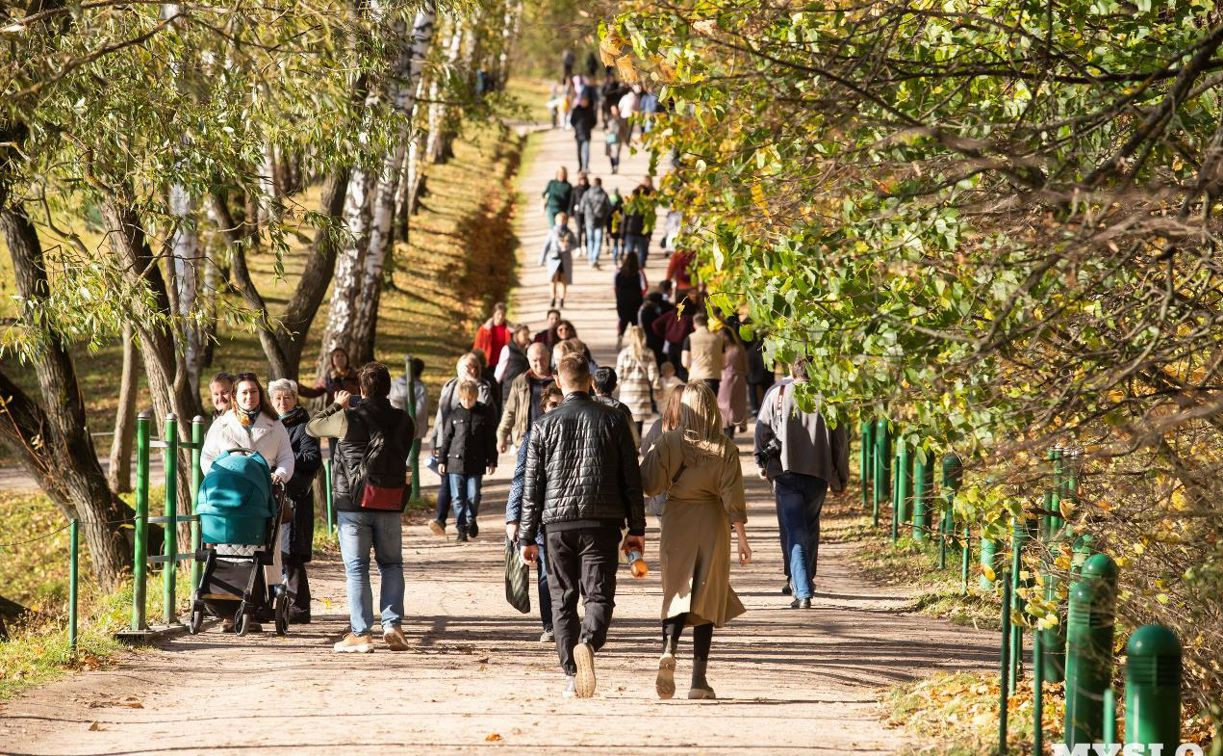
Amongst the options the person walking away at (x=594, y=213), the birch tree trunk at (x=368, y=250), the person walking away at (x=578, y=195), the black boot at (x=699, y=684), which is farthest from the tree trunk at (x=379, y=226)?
the person walking away at (x=594, y=213)

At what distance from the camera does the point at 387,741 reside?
757 cm

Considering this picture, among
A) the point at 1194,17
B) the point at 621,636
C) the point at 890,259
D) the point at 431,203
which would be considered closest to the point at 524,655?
the point at 621,636

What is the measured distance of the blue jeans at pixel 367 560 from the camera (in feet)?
33.7

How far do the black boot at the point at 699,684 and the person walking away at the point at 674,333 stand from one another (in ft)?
41.0

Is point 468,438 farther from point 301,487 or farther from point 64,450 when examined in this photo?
point 64,450

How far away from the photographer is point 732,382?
19.1 metres

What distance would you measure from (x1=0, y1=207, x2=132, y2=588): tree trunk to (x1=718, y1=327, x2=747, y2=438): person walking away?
24.3 ft

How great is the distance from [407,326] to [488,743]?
24.0 metres

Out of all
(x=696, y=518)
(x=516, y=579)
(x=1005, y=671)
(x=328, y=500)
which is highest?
(x=696, y=518)

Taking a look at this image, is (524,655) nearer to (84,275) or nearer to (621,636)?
(621,636)

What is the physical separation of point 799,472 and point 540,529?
2.71 meters

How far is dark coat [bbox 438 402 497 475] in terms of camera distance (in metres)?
14.5

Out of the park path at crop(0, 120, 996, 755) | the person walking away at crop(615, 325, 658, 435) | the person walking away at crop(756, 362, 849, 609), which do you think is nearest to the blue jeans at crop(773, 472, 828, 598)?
the person walking away at crop(756, 362, 849, 609)

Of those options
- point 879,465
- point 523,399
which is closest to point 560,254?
point 879,465
